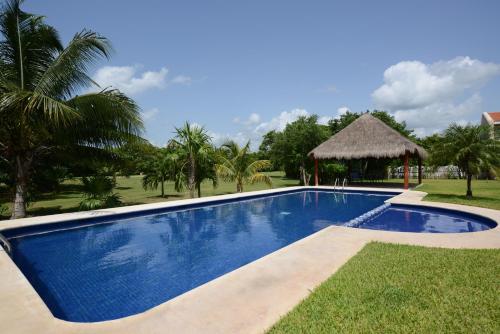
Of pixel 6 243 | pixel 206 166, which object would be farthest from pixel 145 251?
pixel 206 166

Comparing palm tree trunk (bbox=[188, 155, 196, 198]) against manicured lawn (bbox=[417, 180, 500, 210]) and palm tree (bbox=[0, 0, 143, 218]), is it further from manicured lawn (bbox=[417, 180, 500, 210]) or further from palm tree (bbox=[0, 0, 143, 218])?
manicured lawn (bbox=[417, 180, 500, 210])

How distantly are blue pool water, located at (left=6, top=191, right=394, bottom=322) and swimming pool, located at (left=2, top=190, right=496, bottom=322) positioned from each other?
0.01 metres

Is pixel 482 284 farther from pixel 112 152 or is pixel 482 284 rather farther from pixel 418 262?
pixel 112 152

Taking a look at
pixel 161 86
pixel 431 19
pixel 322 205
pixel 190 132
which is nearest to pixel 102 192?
pixel 190 132

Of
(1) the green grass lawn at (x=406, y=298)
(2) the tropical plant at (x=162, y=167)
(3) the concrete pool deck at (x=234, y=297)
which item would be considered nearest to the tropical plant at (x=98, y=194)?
(2) the tropical plant at (x=162, y=167)

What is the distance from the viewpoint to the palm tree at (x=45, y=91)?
8.29 meters

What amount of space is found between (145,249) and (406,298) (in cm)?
527

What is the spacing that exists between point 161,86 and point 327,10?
9.24m

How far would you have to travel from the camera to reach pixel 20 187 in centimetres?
880

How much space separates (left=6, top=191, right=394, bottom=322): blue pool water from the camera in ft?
13.7

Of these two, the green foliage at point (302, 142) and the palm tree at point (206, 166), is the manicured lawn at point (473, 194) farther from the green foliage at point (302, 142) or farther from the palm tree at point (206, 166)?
the palm tree at point (206, 166)

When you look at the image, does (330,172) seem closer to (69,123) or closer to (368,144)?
(368,144)

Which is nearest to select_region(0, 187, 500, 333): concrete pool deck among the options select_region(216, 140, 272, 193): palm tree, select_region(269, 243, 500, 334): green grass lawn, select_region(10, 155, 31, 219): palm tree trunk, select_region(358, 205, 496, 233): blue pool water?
select_region(269, 243, 500, 334): green grass lawn

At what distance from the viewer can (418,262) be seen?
4.24 m
